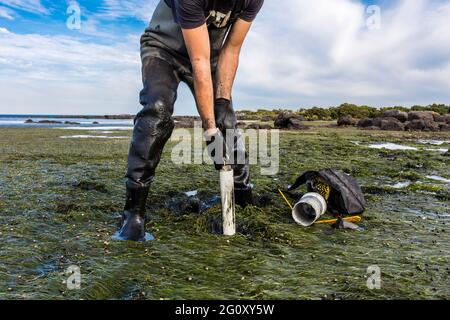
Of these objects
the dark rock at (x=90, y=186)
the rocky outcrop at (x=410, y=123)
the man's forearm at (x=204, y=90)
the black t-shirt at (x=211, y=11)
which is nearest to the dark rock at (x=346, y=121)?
the rocky outcrop at (x=410, y=123)

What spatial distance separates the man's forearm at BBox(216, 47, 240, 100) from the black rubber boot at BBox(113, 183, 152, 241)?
4.46ft

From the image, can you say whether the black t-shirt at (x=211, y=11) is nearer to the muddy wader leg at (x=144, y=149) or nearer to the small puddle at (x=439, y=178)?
the muddy wader leg at (x=144, y=149)

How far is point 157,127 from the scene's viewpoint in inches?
164

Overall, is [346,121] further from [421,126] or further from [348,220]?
[348,220]

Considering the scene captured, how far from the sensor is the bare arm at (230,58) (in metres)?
4.42

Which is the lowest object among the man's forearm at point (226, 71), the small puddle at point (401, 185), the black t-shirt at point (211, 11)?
the small puddle at point (401, 185)

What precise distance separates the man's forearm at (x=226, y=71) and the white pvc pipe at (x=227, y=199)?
3.29 ft

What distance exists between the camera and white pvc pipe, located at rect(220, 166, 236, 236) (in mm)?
4051

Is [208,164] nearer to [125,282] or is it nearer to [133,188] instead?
[133,188]

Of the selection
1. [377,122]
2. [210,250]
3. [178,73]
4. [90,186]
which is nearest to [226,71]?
[178,73]

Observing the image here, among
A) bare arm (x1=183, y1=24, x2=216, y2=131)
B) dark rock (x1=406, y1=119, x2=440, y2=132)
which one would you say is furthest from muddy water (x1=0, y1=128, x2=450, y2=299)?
dark rock (x1=406, y1=119, x2=440, y2=132)

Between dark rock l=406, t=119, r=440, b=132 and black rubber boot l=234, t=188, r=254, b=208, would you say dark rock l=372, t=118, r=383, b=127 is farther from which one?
black rubber boot l=234, t=188, r=254, b=208

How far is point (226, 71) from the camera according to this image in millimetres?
4605
